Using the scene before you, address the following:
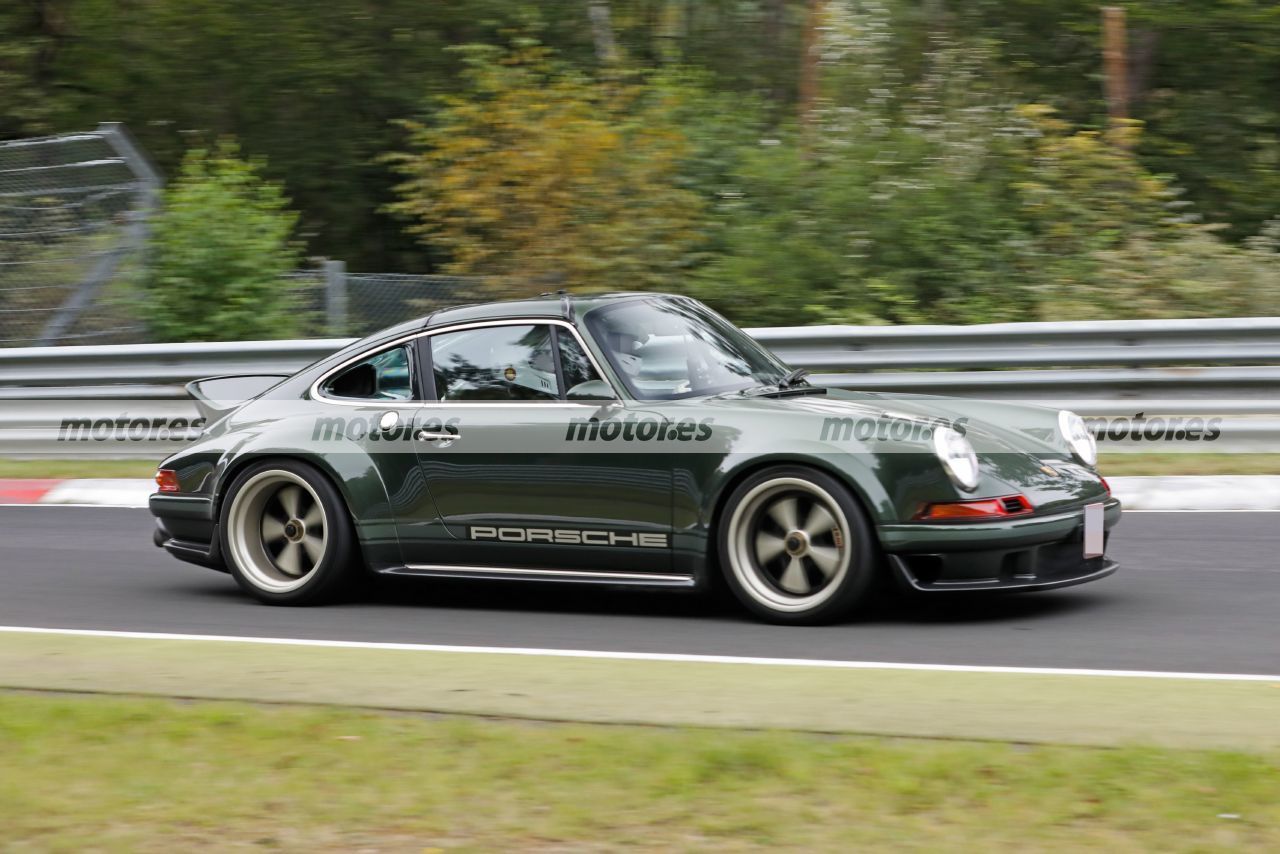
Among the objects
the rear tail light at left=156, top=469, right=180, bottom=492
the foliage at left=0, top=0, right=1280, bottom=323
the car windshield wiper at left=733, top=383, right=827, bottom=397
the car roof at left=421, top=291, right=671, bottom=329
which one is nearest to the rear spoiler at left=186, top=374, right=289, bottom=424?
the rear tail light at left=156, top=469, right=180, bottom=492

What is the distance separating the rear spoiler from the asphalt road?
2.96 feet

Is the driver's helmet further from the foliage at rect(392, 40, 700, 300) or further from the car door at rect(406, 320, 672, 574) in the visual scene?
the foliage at rect(392, 40, 700, 300)

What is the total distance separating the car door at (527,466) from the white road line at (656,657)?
26.0 inches

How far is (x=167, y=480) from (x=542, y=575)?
6.65ft

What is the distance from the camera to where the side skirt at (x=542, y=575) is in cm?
686

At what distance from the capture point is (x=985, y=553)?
639 cm

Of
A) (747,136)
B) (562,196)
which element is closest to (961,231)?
(747,136)

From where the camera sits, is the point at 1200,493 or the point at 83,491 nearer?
the point at 1200,493

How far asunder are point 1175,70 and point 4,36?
14625mm

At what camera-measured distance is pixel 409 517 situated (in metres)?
7.38

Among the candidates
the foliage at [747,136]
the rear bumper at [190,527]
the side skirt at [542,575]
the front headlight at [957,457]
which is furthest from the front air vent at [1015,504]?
the foliage at [747,136]

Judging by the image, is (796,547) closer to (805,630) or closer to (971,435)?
(805,630)

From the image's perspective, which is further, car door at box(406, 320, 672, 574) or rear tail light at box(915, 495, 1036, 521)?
car door at box(406, 320, 672, 574)

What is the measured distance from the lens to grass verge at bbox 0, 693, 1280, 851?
3967 mm
